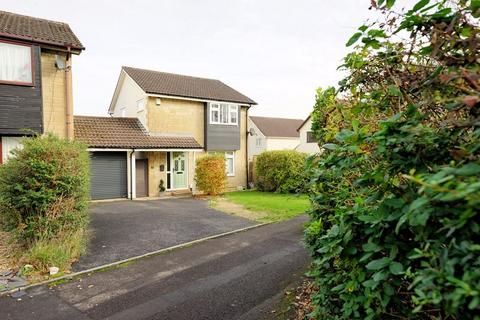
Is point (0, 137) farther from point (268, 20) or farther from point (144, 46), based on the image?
point (268, 20)

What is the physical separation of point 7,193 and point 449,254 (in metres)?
8.04

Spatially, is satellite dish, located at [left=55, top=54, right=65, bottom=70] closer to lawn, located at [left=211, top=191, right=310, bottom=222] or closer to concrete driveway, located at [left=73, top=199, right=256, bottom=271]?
concrete driveway, located at [left=73, top=199, right=256, bottom=271]

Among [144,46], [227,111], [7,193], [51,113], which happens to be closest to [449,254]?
[7,193]

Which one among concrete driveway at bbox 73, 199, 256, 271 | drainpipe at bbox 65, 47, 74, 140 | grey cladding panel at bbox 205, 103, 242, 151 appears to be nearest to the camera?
concrete driveway at bbox 73, 199, 256, 271

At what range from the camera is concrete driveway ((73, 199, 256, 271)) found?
23.9 feet

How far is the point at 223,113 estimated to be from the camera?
67.3ft

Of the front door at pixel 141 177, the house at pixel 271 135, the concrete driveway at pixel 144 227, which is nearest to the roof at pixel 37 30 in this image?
the concrete driveway at pixel 144 227

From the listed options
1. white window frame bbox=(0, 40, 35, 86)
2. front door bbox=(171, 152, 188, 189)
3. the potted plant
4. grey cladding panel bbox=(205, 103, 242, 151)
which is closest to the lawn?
the potted plant

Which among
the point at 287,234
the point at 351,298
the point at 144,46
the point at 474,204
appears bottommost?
the point at 287,234

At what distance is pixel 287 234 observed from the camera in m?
8.97

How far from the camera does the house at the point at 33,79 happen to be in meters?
10.7

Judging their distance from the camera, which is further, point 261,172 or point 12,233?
point 261,172

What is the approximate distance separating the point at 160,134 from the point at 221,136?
4.23 meters

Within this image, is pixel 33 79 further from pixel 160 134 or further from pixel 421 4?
pixel 421 4
